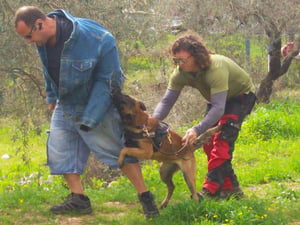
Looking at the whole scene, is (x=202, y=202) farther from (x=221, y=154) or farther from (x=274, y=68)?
(x=274, y=68)

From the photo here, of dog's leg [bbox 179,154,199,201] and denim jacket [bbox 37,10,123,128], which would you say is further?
dog's leg [bbox 179,154,199,201]

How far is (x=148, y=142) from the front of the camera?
548 cm

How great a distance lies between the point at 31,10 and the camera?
5223 mm

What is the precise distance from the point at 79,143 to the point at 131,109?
808 mm

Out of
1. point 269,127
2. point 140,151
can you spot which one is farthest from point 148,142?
point 269,127

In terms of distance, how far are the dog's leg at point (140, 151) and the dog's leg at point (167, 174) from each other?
1.63 ft

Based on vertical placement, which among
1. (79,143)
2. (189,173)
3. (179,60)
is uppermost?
(179,60)

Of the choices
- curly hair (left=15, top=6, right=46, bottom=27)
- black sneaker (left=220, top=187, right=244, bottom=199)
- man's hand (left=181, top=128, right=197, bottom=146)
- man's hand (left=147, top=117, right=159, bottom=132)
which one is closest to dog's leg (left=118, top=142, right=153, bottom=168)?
man's hand (left=147, top=117, right=159, bottom=132)

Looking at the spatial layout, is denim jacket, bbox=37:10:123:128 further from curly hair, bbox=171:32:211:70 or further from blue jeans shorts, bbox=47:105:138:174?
curly hair, bbox=171:32:211:70

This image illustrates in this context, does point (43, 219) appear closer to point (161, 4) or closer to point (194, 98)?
point (194, 98)

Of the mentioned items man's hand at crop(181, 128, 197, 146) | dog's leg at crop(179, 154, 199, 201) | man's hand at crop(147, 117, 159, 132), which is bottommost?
dog's leg at crop(179, 154, 199, 201)

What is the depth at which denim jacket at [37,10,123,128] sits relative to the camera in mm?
5383

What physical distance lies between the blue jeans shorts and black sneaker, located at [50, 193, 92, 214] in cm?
29

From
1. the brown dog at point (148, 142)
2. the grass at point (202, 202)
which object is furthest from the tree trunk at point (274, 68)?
the brown dog at point (148, 142)
